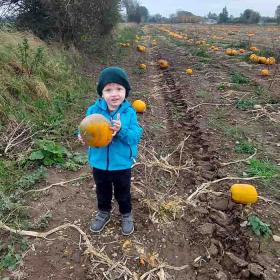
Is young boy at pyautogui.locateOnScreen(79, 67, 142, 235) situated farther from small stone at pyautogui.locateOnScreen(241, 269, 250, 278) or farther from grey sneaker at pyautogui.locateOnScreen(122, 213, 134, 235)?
small stone at pyautogui.locateOnScreen(241, 269, 250, 278)

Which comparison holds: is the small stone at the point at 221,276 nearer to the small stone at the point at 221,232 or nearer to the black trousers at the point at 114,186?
the small stone at the point at 221,232

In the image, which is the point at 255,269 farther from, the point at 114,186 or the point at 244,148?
the point at 244,148

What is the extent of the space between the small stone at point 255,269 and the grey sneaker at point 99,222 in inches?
56.4

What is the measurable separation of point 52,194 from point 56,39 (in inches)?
296

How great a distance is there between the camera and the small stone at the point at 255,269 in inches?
124

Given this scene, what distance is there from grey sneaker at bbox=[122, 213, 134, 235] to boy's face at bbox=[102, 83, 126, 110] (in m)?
1.18

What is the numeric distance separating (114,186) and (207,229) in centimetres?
103

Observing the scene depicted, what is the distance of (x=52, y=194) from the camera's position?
428 cm

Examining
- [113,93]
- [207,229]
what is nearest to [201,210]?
[207,229]

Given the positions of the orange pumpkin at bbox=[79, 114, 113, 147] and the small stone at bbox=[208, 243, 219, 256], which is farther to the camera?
the small stone at bbox=[208, 243, 219, 256]

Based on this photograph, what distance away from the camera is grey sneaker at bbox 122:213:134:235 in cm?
364

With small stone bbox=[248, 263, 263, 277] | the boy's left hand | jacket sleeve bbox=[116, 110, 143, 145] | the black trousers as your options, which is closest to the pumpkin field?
small stone bbox=[248, 263, 263, 277]

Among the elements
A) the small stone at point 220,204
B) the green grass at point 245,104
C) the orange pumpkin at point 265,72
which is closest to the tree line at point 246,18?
the orange pumpkin at point 265,72

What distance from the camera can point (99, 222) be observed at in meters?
3.71
